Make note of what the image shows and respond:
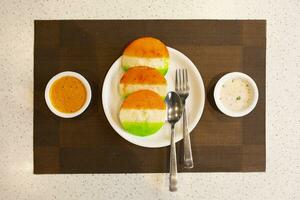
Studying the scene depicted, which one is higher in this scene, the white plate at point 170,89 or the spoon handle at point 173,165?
the white plate at point 170,89

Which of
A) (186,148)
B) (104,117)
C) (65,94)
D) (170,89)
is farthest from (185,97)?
(65,94)

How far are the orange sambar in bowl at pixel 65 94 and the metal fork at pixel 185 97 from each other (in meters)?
0.34

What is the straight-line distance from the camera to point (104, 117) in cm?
106

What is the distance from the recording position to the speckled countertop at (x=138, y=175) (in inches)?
41.8

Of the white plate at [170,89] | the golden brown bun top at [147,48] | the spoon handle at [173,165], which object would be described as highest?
the golden brown bun top at [147,48]

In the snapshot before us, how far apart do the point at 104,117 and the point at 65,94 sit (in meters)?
0.16

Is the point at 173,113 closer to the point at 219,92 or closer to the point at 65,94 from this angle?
the point at 219,92

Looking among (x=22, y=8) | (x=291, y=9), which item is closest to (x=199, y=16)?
(x=291, y=9)

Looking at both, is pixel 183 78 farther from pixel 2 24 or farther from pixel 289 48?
pixel 2 24

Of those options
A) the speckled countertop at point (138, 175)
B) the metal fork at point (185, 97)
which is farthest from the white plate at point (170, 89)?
the speckled countertop at point (138, 175)

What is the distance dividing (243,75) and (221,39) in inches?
6.5

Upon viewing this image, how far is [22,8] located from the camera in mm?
1068

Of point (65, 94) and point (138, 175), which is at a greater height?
point (65, 94)

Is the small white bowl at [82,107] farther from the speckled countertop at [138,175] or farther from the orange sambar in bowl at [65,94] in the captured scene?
the speckled countertop at [138,175]
